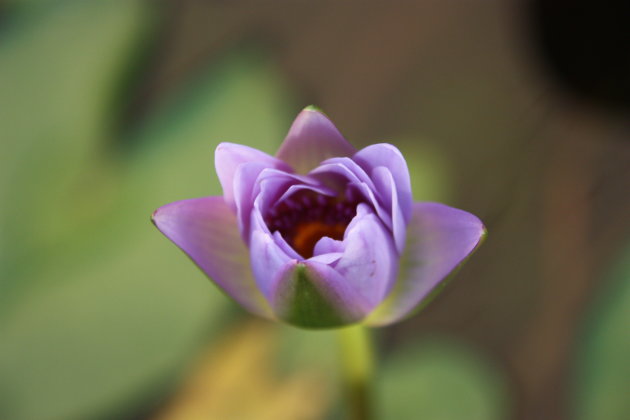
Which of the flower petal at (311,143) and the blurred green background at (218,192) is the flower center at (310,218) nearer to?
the flower petal at (311,143)

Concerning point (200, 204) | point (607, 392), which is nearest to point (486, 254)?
point (607, 392)

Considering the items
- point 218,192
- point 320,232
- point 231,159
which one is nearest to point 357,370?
point 320,232

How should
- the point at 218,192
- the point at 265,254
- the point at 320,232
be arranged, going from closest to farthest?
the point at 265,254, the point at 320,232, the point at 218,192

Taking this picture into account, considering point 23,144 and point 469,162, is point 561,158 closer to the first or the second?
point 469,162

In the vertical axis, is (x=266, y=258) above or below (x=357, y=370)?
above

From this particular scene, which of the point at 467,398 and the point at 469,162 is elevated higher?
the point at 469,162

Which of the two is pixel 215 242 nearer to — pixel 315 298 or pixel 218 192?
pixel 315 298
